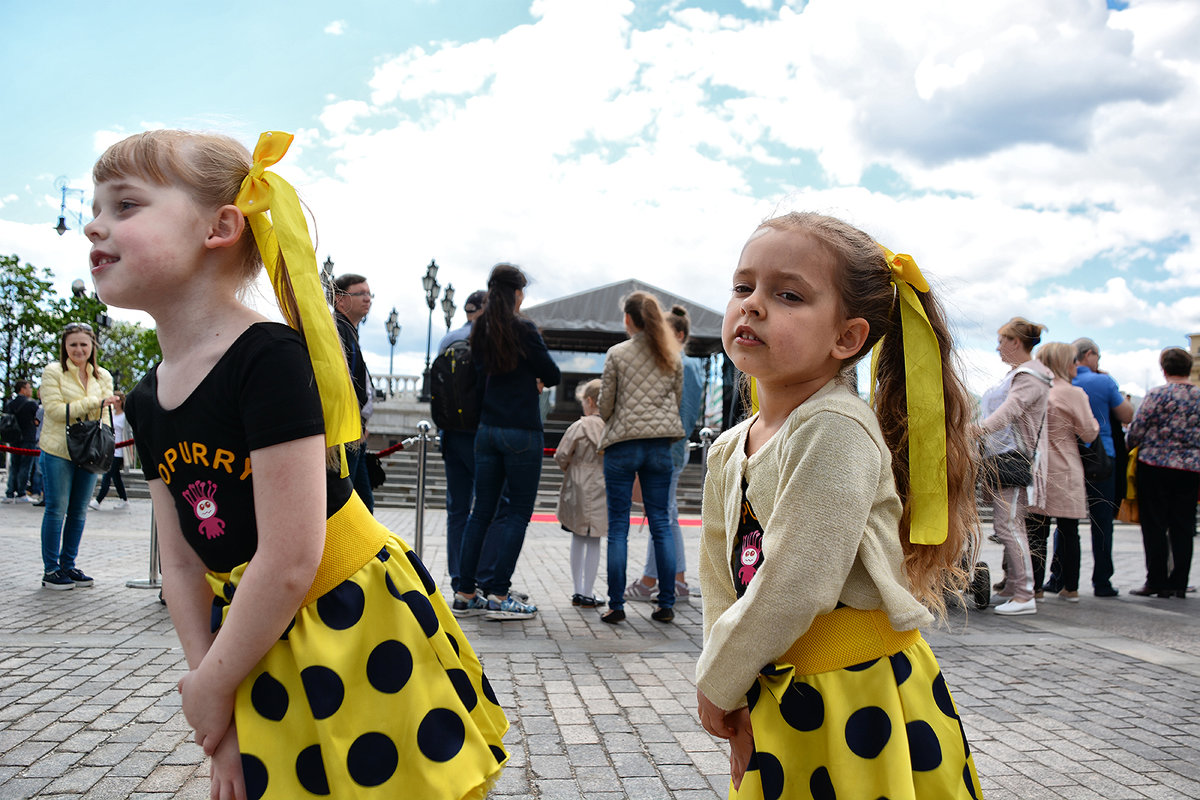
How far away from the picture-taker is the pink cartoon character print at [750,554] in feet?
5.00

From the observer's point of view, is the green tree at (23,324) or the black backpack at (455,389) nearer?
the black backpack at (455,389)

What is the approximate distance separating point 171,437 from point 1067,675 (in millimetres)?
4763

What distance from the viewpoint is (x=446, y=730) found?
130cm

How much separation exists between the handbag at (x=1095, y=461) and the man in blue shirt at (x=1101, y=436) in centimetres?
10

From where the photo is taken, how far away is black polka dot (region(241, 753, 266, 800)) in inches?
47.5

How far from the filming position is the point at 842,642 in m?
1.42

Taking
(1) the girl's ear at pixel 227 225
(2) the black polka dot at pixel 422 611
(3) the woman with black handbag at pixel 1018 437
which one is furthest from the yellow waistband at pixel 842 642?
(3) the woman with black handbag at pixel 1018 437

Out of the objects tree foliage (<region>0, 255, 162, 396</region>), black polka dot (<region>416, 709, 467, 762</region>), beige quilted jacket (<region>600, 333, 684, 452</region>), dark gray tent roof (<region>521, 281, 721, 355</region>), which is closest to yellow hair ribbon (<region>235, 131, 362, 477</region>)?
black polka dot (<region>416, 709, 467, 762</region>)

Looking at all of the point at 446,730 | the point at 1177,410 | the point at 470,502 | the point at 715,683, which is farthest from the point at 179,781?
the point at 1177,410

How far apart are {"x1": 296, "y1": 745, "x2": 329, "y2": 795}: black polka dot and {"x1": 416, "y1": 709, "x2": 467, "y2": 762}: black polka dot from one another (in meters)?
0.14

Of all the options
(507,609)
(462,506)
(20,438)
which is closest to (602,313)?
(20,438)

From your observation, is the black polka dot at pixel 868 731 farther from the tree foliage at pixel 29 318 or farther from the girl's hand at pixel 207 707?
the tree foliage at pixel 29 318

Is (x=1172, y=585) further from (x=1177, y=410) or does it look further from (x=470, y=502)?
(x=470, y=502)

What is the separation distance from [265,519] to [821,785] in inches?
38.6
